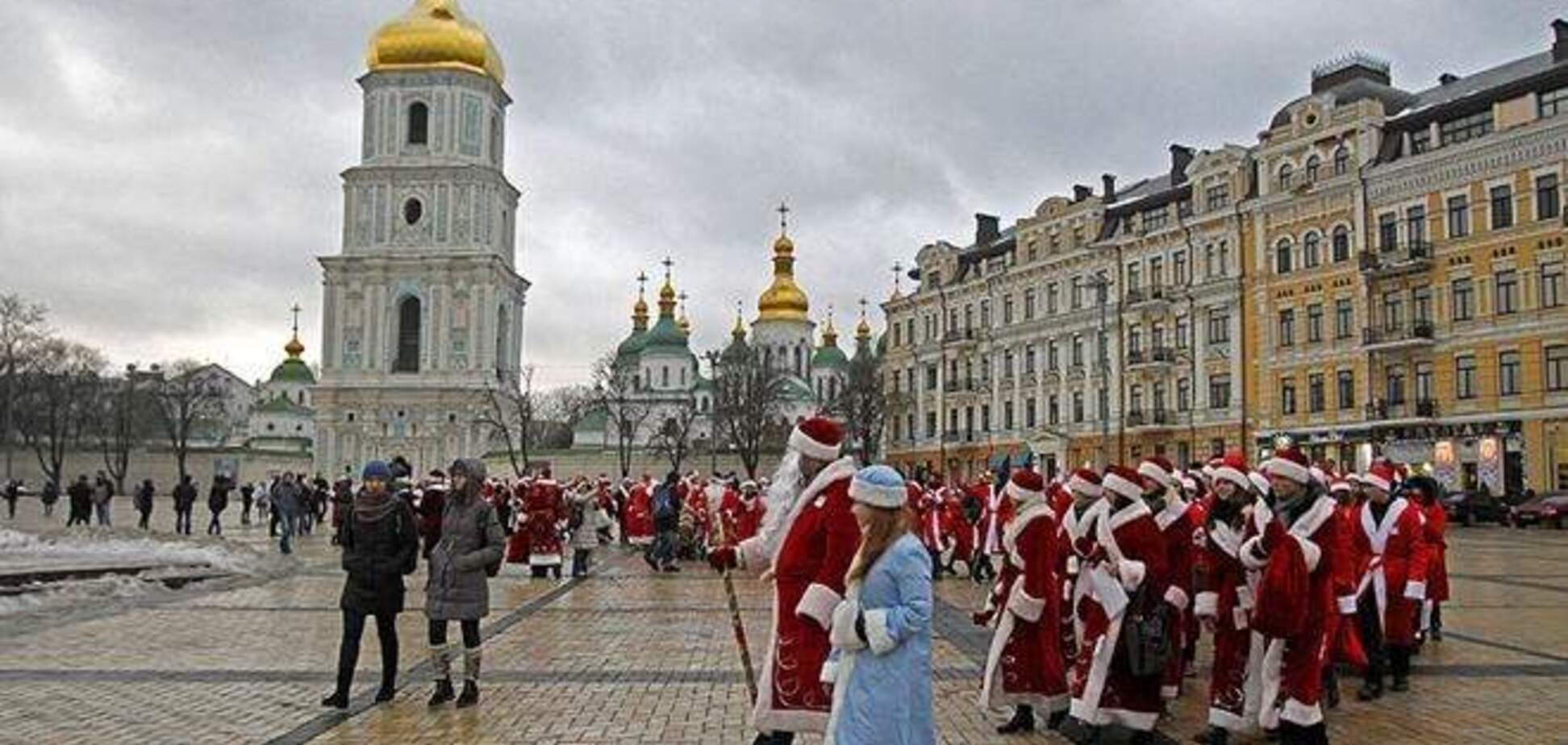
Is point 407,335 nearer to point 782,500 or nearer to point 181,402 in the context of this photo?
point 181,402

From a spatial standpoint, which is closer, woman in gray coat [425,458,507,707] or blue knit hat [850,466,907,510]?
A: blue knit hat [850,466,907,510]

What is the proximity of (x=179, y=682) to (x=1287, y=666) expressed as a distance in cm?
808

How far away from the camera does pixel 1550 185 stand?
137 ft

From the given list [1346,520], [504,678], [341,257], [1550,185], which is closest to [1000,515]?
[1346,520]

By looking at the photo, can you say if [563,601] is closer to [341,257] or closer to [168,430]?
[341,257]

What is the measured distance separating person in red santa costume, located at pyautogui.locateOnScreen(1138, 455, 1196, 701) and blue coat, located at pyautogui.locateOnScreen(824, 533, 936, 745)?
12.2 feet

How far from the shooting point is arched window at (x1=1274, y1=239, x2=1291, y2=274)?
5112 centimetres

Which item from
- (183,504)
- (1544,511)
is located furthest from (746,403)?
(1544,511)

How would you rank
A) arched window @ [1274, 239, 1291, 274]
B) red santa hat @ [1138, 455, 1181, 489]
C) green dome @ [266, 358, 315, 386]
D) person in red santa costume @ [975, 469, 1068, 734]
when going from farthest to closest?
green dome @ [266, 358, 315, 386] → arched window @ [1274, 239, 1291, 274] → red santa hat @ [1138, 455, 1181, 489] → person in red santa costume @ [975, 469, 1068, 734]

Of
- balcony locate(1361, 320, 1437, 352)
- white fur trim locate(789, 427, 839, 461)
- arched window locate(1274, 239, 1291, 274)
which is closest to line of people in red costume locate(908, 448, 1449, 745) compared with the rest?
white fur trim locate(789, 427, 839, 461)

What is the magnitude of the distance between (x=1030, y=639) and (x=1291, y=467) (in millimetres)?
1968

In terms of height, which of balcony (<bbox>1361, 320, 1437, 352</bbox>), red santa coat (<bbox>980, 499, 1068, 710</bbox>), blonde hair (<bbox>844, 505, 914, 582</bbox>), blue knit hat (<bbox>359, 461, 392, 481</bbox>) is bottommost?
red santa coat (<bbox>980, 499, 1068, 710</bbox>)

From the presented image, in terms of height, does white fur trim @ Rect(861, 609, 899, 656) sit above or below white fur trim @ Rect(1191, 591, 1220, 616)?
above

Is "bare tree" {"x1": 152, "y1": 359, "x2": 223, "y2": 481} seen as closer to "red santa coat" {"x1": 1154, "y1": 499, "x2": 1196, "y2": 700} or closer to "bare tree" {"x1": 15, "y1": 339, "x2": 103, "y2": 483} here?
"bare tree" {"x1": 15, "y1": 339, "x2": 103, "y2": 483}
